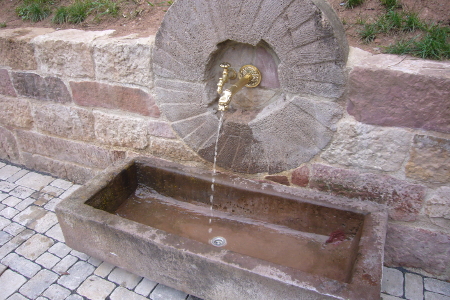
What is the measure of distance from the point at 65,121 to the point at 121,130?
0.61 meters

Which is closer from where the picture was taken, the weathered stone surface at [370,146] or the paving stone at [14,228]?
the weathered stone surface at [370,146]

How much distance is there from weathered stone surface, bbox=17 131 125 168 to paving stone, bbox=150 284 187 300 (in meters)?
1.21

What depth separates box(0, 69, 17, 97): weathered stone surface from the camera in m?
3.13

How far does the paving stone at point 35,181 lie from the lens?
10.9 feet

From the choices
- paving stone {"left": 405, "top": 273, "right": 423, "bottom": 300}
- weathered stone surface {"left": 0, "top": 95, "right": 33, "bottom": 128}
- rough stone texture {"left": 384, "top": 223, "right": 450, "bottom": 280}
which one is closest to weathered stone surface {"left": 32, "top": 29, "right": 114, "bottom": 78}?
weathered stone surface {"left": 0, "top": 95, "right": 33, "bottom": 128}

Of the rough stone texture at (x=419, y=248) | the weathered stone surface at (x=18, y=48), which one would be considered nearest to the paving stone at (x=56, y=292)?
the weathered stone surface at (x=18, y=48)

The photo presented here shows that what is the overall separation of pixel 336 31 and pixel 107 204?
6.07 feet

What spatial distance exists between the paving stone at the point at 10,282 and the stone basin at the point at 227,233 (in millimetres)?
435

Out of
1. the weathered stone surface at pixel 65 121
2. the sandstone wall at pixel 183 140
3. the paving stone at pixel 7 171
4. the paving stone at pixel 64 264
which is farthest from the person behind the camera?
the paving stone at pixel 7 171

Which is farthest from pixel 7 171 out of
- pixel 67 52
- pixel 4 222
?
pixel 67 52

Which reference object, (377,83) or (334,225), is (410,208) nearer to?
(334,225)

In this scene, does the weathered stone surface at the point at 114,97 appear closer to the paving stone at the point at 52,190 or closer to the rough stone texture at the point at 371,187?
the paving stone at the point at 52,190

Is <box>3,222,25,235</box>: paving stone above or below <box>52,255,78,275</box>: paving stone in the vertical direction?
above

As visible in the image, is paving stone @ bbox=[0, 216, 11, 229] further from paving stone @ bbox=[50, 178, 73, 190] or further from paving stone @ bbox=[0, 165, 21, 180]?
paving stone @ bbox=[0, 165, 21, 180]
